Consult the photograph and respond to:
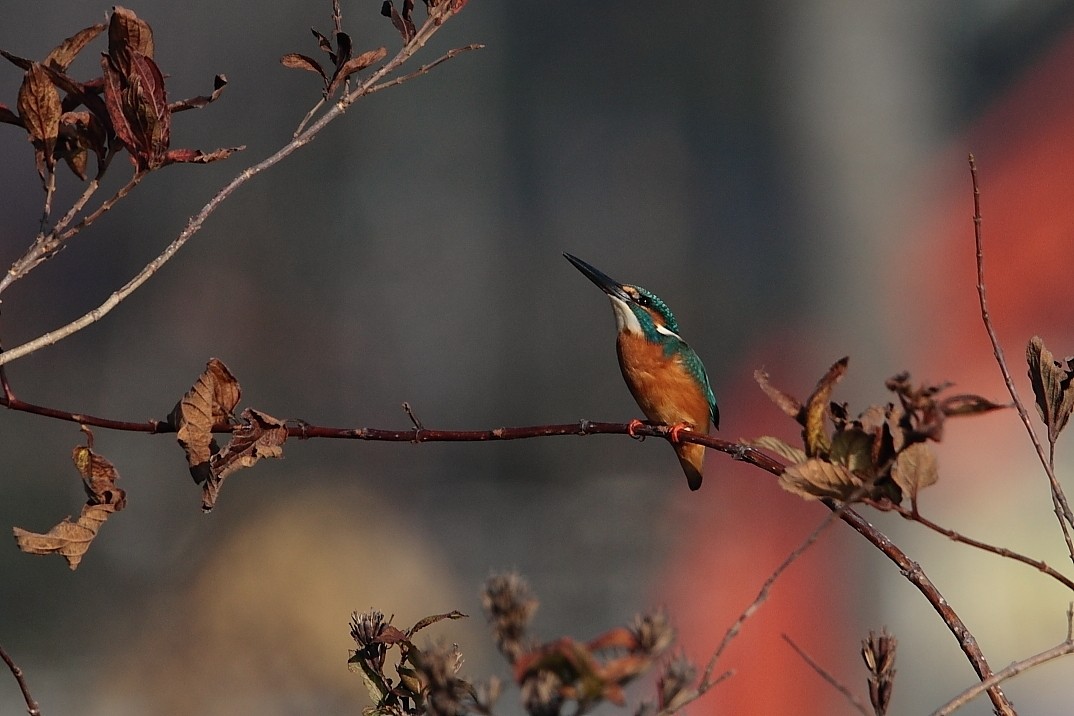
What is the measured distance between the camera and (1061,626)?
9.07 feet

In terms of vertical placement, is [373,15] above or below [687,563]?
above

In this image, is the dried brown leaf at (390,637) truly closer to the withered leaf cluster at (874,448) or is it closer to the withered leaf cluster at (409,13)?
the withered leaf cluster at (874,448)

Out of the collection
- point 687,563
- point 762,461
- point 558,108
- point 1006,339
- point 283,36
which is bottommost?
point 762,461

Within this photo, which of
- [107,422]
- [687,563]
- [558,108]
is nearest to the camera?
[107,422]

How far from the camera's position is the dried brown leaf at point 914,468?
44 cm

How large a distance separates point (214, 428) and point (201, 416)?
2 cm

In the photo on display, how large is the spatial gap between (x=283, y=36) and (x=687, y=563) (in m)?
1.87

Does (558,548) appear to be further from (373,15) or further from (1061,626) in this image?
(373,15)

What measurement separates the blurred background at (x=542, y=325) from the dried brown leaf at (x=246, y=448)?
210 cm

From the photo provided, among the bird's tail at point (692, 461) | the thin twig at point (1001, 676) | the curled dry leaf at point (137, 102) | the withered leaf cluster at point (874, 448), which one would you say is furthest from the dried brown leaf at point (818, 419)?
the bird's tail at point (692, 461)

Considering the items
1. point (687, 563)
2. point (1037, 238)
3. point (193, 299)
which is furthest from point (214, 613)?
point (1037, 238)

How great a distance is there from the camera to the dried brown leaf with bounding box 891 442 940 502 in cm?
44

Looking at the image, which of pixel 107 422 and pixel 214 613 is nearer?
pixel 107 422

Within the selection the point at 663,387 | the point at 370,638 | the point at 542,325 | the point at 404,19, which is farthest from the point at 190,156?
the point at 542,325
